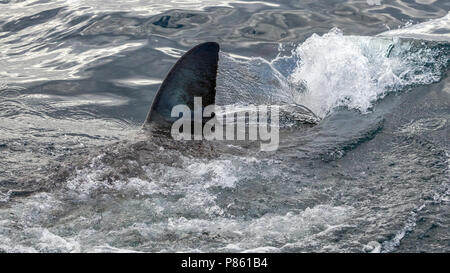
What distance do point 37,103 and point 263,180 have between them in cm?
371

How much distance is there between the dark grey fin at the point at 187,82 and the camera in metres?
5.55

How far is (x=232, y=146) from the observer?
5.36 metres

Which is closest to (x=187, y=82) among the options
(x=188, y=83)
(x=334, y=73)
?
(x=188, y=83)

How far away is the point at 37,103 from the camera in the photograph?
24.3 feet

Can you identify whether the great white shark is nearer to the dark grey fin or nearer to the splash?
the dark grey fin

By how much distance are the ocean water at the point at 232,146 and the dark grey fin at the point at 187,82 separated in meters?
0.37

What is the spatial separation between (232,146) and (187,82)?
0.73 m

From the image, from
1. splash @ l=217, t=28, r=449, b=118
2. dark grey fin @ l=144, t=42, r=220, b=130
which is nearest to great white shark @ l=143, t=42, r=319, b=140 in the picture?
dark grey fin @ l=144, t=42, r=220, b=130

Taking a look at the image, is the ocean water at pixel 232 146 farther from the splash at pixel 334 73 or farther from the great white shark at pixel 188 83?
the great white shark at pixel 188 83

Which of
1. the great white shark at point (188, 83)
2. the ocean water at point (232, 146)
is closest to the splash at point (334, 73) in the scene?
the ocean water at point (232, 146)

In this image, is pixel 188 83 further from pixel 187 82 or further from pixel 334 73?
pixel 334 73

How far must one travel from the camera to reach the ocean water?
4.02 metres
